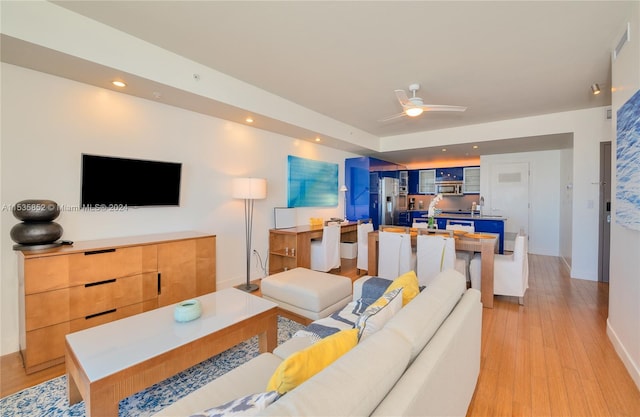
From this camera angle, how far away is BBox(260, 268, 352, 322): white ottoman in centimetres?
251

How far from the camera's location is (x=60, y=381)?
198 centimetres

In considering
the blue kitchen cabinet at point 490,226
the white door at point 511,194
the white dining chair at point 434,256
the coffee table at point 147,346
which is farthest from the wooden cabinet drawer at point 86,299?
the white door at point 511,194

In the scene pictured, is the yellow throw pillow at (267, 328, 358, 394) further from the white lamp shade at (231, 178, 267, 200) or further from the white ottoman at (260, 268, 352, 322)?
the white lamp shade at (231, 178, 267, 200)

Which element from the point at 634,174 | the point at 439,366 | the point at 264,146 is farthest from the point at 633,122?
the point at 264,146

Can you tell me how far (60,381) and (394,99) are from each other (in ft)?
14.7

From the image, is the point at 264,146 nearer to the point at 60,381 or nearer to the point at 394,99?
the point at 394,99

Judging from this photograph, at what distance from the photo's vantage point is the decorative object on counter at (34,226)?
84.5 inches

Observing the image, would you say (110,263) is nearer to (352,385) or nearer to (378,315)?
(378,315)

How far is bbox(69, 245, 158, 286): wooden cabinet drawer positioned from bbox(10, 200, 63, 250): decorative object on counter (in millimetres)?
249

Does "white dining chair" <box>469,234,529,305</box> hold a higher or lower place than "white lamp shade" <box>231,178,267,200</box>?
lower

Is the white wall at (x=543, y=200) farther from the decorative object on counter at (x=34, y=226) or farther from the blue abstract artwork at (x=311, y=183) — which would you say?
the decorative object on counter at (x=34, y=226)

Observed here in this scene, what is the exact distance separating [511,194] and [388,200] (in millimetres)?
2924

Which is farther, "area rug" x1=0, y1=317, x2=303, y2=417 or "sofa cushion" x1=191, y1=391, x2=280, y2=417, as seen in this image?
"area rug" x1=0, y1=317, x2=303, y2=417

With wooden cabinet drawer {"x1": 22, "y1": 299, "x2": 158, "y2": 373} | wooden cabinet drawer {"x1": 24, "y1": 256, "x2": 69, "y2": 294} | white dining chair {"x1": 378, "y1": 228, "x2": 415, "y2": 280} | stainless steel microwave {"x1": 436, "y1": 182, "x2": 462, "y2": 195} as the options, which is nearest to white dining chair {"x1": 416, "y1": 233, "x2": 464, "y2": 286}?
white dining chair {"x1": 378, "y1": 228, "x2": 415, "y2": 280}
